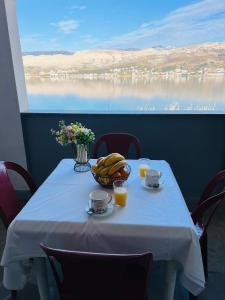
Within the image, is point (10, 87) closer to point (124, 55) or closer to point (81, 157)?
point (124, 55)

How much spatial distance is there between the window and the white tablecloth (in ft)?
5.19

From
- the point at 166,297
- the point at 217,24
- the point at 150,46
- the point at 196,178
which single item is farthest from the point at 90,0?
the point at 166,297

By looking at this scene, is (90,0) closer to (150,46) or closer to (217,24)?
(150,46)

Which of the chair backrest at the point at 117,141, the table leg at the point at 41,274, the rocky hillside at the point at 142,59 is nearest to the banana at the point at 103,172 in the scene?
the table leg at the point at 41,274

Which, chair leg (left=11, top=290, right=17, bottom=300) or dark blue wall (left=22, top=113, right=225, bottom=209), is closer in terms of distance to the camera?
chair leg (left=11, top=290, right=17, bottom=300)

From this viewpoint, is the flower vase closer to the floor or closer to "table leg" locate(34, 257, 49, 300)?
"table leg" locate(34, 257, 49, 300)

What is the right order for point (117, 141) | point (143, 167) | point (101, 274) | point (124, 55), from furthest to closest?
1. point (124, 55)
2. point (117, 141)
3. point (143, 167)
4. point (101, 274)

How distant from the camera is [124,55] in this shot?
99.6 inches

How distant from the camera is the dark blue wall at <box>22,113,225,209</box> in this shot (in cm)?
259

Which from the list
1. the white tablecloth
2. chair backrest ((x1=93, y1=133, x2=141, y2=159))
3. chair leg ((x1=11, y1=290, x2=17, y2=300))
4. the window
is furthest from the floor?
the window

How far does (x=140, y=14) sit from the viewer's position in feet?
7.79

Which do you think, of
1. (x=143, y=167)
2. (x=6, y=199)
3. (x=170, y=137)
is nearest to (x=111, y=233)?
(x=143, y=167)

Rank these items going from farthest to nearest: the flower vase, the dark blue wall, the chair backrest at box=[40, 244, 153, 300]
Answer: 1. the dark blue wall
2. the flower vase
3. the chair backrest at box=[40, 244, 153, 300]

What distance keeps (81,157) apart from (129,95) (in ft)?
3.96
